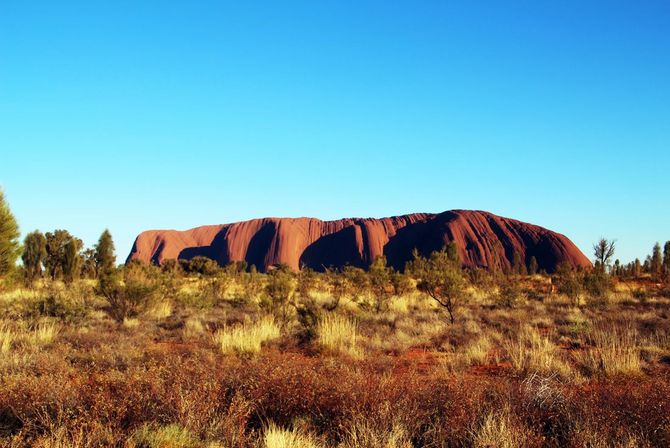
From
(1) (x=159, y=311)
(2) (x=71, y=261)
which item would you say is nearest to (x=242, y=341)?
(1) (x=159, y=311)

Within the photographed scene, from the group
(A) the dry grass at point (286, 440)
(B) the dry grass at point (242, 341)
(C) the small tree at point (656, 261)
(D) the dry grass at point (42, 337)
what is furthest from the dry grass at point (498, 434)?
(C) the small tree at point (656, 261)

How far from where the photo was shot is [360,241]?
112 m

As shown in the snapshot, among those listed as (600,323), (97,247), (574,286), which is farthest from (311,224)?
(600,323)

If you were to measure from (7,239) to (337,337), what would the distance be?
815 cm

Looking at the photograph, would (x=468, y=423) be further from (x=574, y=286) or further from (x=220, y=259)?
(x=220, y=259)

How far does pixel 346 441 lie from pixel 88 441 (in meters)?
2.06

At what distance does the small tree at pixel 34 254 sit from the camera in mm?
28656

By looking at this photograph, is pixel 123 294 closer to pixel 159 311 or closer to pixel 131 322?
pixel 131 322

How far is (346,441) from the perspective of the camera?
430 centimetres

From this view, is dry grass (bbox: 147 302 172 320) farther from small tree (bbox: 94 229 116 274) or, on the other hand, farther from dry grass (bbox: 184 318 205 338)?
small tree (bbox: 94 229 116 274)

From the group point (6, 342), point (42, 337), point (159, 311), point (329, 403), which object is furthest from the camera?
point (159, 311)

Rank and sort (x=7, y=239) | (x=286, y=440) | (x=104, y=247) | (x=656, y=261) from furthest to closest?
(x=656, y=261), (x=104, y=247), (x=7, y=239), (x=286, y=440)

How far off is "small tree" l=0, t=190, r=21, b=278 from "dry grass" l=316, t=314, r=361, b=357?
24.4 ft

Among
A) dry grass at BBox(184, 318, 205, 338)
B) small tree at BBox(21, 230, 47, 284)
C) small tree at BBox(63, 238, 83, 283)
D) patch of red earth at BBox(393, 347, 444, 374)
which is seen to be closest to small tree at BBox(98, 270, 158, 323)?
dry grass at BBox(184, 318, 205, 338)
